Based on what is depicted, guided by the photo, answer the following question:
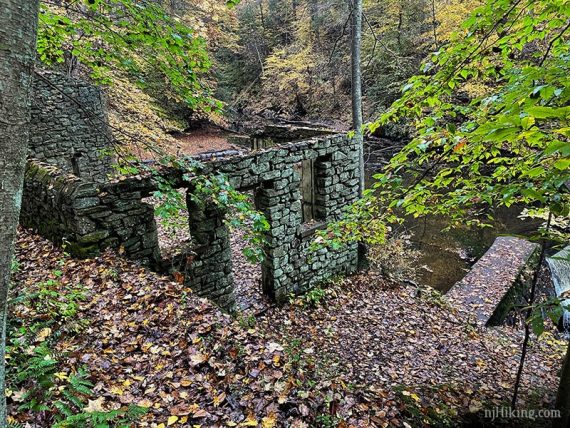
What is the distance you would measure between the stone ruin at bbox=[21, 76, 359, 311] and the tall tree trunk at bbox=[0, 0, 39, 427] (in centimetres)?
196

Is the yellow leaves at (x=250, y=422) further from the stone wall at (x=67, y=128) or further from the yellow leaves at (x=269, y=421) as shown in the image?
the stone wall at (x=67, y=128)

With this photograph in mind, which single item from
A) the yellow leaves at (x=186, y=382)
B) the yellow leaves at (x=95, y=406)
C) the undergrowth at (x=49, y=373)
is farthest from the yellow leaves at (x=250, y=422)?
the yellow leaves at (x=95, y=406)

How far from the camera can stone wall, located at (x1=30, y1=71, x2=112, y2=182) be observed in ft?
26.7

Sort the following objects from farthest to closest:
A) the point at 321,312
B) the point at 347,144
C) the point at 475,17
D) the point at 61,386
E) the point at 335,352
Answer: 1. the point at 347,144
2. the point at 321,312
3. the point at 335,352
4. the point at 475,17
5. the point at 61,386

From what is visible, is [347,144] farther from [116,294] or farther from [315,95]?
[315,95]

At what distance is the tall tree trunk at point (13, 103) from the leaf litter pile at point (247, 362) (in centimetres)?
160

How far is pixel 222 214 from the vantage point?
5.71 metres

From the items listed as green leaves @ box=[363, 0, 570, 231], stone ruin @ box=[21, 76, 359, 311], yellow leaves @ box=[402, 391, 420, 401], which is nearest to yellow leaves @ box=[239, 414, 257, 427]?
yellow leaves @ box=[402, 391, 420, 401]

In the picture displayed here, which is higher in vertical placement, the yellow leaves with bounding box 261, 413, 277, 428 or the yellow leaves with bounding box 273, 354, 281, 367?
the yellow leaves with bounding box 261, 413, 277, 428

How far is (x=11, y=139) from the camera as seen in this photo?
117 centimetres

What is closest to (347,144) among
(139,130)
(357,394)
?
(357,394)

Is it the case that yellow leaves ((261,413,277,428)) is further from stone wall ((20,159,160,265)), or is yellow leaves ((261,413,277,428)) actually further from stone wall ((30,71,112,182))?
stone wall ((30,71,112,182))

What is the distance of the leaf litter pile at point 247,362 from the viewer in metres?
2.65

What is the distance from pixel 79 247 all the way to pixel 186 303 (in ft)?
5.72
